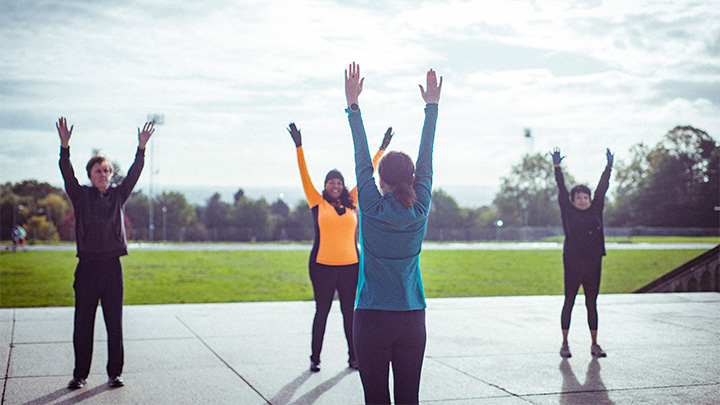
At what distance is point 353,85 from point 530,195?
72.3 m

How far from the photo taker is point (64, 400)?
526 centimetres

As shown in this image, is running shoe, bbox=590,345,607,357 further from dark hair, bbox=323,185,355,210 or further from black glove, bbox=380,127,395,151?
black glove, bbox=380,127,395,151

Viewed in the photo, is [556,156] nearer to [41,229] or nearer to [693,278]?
[693,278]

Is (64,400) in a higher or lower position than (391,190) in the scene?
lower

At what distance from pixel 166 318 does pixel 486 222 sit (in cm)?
6000

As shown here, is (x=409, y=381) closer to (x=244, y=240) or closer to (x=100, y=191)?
(x=100, y=191)

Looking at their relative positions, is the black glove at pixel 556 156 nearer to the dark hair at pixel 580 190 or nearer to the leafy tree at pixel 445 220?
the dark hair at pixel 580 190

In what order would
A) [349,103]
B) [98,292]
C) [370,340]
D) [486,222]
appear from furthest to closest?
[486,222], [98,292], [349,103], [370,340]

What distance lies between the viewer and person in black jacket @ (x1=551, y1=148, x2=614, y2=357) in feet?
23.0

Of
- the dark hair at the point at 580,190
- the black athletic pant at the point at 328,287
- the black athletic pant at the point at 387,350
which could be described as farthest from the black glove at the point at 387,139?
the dark hair at the point at 580,190

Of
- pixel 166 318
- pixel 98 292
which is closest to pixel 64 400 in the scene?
pixel 98 292

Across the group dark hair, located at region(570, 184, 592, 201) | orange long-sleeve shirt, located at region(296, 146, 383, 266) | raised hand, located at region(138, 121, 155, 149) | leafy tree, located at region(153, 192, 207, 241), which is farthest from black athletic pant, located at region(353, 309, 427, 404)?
leafy tree, located at region(153, 192, 207, 241)

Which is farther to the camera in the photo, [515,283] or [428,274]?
[428,274]

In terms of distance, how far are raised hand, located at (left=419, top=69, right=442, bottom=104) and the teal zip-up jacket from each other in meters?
0.51
